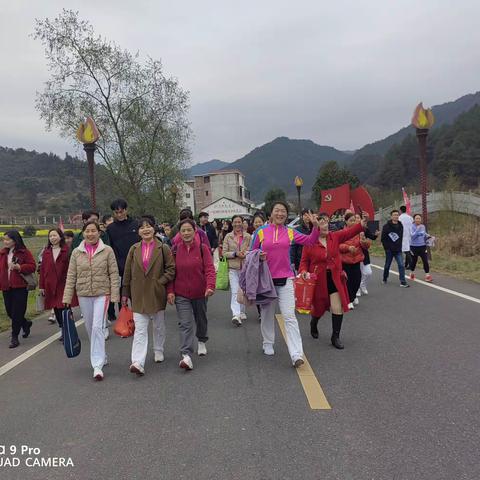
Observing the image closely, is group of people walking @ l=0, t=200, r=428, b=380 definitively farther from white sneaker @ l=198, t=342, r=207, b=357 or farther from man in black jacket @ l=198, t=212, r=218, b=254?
man in black jacket @ l=198, t=212, r=218, b=254

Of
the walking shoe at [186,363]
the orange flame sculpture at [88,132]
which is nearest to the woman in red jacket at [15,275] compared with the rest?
the walking shoe at [186,363]

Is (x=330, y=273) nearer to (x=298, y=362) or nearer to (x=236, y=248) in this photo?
(x=298, y=362)

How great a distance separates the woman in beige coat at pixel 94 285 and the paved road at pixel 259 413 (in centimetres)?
44

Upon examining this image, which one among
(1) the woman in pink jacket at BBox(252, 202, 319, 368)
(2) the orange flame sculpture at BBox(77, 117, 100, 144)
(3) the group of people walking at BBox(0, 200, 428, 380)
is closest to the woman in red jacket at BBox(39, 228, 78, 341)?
(3) the group of people walking at BBox(0, 200, 428, 380)

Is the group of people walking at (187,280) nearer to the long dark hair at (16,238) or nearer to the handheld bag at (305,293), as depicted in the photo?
the handheld bag at (305,293)

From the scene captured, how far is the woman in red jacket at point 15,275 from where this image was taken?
6.69 m

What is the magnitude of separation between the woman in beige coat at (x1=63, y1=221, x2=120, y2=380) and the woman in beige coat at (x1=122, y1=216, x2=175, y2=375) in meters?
0.20

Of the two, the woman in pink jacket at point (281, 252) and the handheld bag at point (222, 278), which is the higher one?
the woman in pink jacket at point (281, 252)

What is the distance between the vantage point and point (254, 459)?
3031 millimetres

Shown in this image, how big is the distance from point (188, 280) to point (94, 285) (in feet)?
3.43

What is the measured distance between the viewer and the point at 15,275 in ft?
22.1

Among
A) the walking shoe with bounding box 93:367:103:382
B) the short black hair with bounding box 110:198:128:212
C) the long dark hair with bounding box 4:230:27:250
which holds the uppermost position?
the short black hair with bounding box 110:198:128:212

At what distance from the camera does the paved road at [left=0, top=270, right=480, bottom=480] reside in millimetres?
2955

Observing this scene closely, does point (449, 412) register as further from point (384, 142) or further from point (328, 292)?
point (384, 142)
